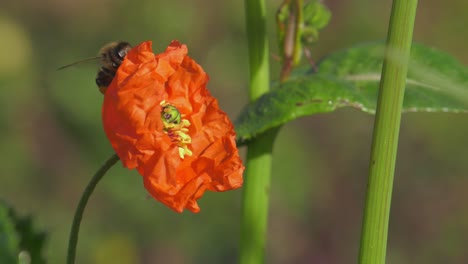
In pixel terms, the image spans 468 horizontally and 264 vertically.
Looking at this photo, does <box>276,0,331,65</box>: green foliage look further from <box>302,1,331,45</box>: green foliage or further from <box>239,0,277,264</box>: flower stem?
<box>239,0,277,264</box>: flower stem

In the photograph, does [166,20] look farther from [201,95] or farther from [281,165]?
[201,95]

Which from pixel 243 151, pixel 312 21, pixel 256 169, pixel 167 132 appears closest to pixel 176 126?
pixel 167 132

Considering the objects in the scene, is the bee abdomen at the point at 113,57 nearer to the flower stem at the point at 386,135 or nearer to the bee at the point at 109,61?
the bee at the point at 109,61

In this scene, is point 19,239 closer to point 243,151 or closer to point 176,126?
point 176,126

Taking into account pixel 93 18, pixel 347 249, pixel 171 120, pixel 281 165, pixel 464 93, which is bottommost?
pixel 347 249

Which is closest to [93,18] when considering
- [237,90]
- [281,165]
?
[237,90]

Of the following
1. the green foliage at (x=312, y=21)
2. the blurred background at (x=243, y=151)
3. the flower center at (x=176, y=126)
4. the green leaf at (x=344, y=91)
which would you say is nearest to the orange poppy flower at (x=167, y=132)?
the flower center at (x=176, y=126)

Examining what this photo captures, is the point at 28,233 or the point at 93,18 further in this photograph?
the point at 93,18
